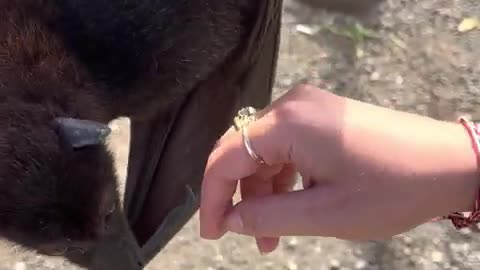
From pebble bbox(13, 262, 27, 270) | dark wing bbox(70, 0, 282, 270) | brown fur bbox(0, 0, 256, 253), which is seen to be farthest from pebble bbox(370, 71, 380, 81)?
pebble bbox(13, 262, 27, 270)

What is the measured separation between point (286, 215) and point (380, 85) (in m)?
1.04

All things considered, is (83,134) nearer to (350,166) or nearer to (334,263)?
(350,166)

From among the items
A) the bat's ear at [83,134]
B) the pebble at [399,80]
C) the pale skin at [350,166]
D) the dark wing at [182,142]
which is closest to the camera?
the pale skin at [350,166]

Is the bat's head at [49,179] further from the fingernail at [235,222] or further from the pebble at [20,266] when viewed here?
the pebble at [20,266]

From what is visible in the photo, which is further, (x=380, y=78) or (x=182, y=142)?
(x=380, y=78)

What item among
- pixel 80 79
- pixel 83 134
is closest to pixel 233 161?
pixel 83 134

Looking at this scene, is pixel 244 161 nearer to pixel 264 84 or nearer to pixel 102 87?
pixel 102 87

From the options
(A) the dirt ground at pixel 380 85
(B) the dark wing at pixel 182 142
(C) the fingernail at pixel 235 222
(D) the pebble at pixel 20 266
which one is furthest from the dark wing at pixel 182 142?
(C) the fingernail at pixel 235 222

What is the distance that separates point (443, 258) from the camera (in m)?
1.84

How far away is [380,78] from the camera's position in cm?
204

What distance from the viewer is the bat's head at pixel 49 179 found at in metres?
1.31

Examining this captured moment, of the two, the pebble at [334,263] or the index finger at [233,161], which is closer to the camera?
the index finger at [233,161]

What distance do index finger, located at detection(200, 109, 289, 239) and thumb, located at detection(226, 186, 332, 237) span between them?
29 millimetres

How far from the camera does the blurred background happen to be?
1850 millimetres
